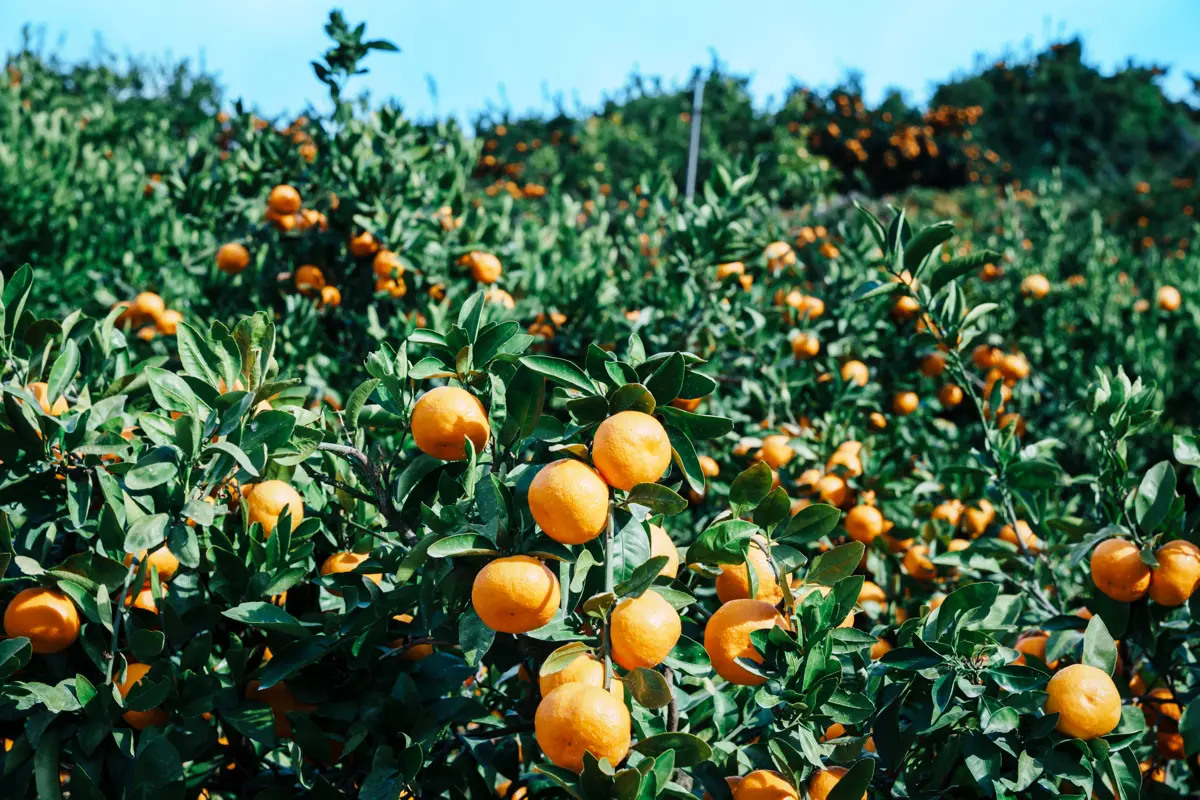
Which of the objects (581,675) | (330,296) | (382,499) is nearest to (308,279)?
(330,296)

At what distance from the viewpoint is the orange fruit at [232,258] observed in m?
2.65

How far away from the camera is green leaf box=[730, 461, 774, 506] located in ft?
3.60

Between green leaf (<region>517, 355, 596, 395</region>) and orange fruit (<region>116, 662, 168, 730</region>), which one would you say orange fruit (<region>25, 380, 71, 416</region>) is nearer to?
orange fruit (<region>116, 662, 168, 730</region>)

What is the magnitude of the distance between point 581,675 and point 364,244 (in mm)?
1951

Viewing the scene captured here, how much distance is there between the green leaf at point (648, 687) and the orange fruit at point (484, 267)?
72.3 inches

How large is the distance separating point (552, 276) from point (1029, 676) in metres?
2.27

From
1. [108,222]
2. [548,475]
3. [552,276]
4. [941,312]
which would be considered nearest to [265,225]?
[552,276]

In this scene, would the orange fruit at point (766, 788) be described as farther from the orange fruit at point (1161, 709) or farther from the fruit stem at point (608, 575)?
the orange fruit at point (1161, 709)

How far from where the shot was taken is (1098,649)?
119 centimetres

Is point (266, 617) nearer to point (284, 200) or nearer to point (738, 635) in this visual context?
point (738, 635)

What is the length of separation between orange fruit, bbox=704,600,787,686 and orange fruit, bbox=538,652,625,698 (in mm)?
136

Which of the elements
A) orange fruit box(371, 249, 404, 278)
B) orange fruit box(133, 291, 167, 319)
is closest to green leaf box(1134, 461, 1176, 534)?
orange fruit box(371, 249, 404, 278)

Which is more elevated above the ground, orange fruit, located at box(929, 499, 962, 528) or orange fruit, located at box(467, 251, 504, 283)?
orange fruit, located at box(467, 251, 504, 283)

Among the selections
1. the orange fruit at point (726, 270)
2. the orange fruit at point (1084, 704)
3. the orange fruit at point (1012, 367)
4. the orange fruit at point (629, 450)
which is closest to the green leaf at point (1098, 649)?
the orange fruit at point (1084, 704)
